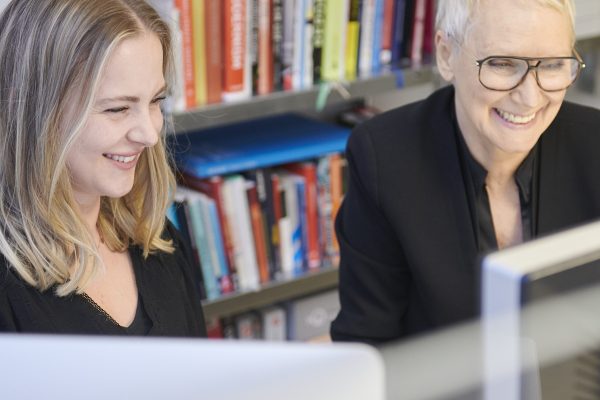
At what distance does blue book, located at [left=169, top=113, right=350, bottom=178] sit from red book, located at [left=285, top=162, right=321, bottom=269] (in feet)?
0.11

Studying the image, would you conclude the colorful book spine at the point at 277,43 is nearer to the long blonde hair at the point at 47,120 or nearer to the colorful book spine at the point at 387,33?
the colorful book spine at the point at 387,33

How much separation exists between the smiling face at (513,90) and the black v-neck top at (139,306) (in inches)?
21.0

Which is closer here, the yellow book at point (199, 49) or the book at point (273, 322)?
the yellow book at point (199, 49)

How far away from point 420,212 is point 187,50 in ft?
2.78

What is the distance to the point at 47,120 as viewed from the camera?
4.50 feet

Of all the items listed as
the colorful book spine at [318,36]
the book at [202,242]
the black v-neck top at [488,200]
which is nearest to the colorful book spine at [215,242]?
the book at [202,242]

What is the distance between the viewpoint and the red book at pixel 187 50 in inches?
82.7

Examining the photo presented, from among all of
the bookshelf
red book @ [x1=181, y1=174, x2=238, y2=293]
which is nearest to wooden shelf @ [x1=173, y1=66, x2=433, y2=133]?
the bookshelf

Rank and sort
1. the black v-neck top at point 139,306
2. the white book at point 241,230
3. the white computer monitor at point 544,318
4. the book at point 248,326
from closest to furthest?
the white computer monitor at point 544,318 < the black v-neck top at point 139,306 < the white book at point 241,230 < the book at point 248,326

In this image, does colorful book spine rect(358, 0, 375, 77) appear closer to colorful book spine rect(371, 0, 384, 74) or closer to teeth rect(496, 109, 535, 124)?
colorful book spine rect(371, 0, 384, 74)

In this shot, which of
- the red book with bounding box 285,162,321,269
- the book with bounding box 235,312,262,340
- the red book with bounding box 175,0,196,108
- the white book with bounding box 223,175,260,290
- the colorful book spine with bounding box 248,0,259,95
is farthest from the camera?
the book with bounding box 235,312,262,340

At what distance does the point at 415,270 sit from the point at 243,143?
99cm

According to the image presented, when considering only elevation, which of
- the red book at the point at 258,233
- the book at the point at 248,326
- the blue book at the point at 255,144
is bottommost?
the book at the point at 248,326

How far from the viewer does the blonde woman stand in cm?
137
